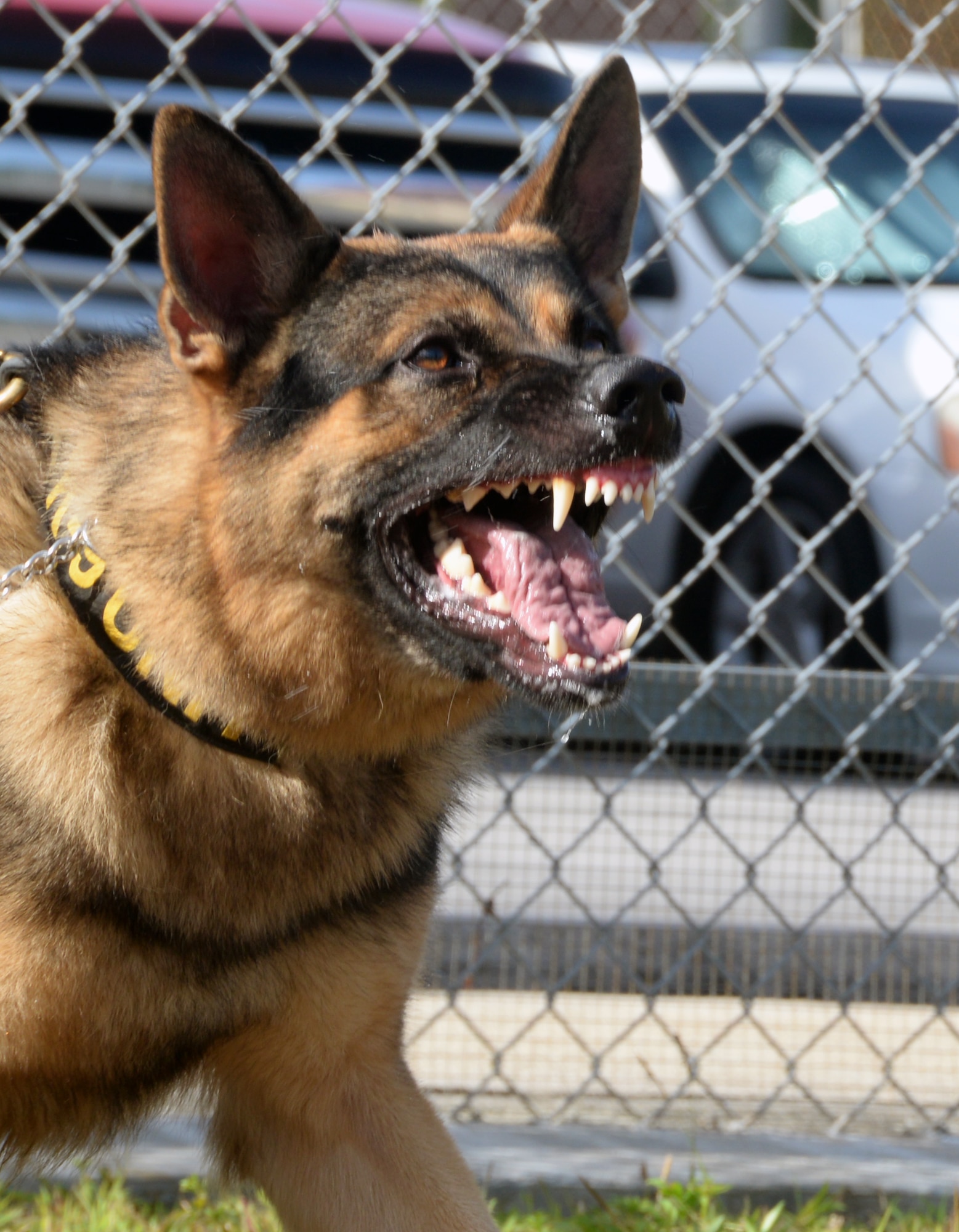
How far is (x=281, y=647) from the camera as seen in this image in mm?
2230

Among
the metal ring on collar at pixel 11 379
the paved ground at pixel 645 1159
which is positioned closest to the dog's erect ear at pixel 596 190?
the metal ring on collar at pixel 11 379

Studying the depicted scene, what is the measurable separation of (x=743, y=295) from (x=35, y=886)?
4132 mm

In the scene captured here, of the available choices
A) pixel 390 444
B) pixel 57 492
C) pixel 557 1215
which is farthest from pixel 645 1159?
pixel 57 492

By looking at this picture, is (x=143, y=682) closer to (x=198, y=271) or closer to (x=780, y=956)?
(x=198, y=271)

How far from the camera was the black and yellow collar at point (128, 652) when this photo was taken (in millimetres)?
2232

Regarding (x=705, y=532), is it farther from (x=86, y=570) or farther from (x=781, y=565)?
(x=86, y=570)

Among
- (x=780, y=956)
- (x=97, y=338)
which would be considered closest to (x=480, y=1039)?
(x=780, y=956)

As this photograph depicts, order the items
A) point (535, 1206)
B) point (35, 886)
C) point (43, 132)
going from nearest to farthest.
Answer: point (35, 886), point (535, 1206), point (43, 132)

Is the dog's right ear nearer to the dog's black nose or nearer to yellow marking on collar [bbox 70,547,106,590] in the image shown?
yellow marking on collar [bbox 70,547,106,590]

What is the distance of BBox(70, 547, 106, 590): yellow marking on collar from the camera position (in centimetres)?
224

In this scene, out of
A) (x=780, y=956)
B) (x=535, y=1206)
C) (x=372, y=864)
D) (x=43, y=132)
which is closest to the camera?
(x=372, y=864)

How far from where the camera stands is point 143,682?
225 centimetres

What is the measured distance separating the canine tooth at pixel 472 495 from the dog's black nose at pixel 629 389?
21cm

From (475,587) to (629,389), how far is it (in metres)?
0.38
